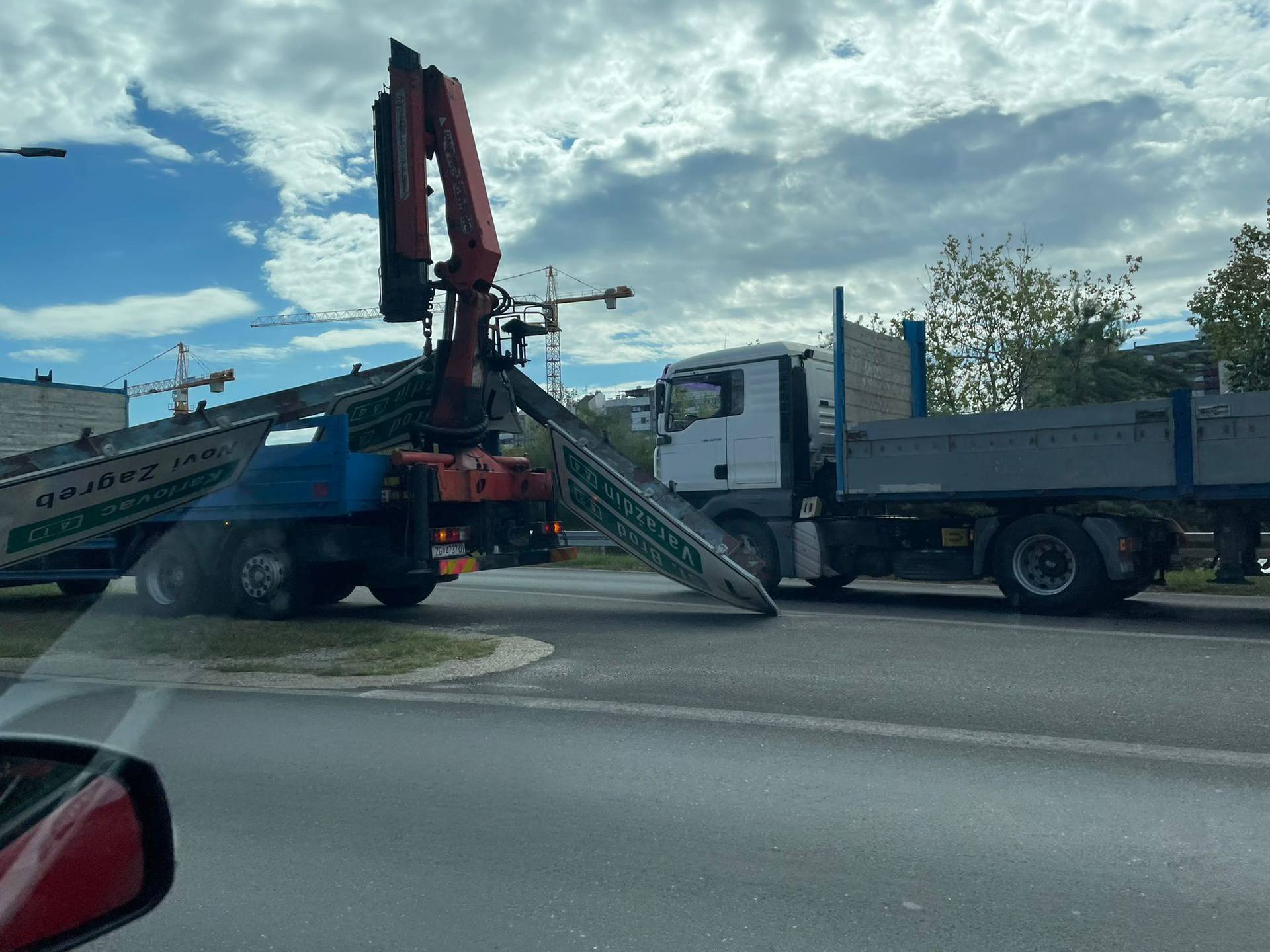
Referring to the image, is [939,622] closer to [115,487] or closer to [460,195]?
[460,195]

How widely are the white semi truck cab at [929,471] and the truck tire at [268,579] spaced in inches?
196

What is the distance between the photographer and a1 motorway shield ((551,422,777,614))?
37.1ft

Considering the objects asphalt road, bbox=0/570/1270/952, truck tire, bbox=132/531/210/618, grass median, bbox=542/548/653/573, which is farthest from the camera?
grass median, bbox=542/548/653/573

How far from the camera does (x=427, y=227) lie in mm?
12172

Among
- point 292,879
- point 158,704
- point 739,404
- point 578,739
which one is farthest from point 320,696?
point 739,404

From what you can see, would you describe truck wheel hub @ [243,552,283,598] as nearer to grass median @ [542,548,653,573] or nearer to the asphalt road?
the asphalt road

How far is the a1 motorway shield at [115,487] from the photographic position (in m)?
10.3

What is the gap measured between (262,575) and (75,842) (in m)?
10.5

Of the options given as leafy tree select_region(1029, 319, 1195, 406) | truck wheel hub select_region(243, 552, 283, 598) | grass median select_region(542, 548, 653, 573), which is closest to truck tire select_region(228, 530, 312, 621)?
truck wheel hub select_region(243, 552, 283, 598)

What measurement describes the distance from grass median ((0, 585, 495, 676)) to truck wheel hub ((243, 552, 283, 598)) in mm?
342

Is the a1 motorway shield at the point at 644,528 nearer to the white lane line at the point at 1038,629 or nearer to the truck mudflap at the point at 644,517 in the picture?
the truck mudflap at the point at 644,517

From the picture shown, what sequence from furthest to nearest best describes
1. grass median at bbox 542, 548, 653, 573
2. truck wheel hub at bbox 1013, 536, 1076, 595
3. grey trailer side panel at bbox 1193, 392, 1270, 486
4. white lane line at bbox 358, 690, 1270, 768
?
grass median at bbox 542, 548, 653, 573 → truck wheel hub at bbox 1013, 536, 1076, 595 → grey trailer side panel at bbox 1193, 392, 1270, 486 → white lane line at bbox 358, 690, 1270, 768

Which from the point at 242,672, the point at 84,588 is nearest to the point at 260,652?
the point at 242,672

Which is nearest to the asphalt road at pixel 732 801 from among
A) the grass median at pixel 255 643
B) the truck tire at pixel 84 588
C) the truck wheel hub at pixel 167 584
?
the grass median at pixel 255 643
